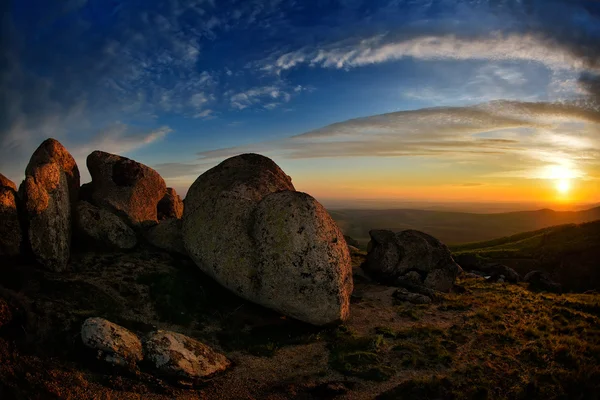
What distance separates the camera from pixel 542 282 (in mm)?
45375

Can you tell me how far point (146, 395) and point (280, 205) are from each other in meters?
13.7

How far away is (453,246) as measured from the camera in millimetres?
107000

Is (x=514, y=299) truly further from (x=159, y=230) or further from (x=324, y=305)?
(x=159, y=230)

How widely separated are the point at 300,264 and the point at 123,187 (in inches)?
876

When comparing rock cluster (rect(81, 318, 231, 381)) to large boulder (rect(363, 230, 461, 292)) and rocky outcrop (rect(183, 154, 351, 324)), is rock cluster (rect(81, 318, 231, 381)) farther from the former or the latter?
large boulder (rect(363, 230, 461, 292))

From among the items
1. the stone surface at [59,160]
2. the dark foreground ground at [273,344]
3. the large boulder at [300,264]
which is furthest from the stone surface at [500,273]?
the stone surface at [59,160]

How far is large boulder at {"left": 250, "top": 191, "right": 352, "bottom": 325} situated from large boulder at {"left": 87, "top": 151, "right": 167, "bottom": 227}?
15.9 metres

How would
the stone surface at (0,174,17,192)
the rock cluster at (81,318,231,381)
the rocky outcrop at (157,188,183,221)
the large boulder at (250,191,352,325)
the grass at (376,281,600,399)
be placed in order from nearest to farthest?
the rock cluster at (81,318,231,381), the grass at (376,281,600,399), the large boulder at (250,191,352,325), the stone surface at (0,174,17,192), the rocky outcrop at (157,188,183,221)

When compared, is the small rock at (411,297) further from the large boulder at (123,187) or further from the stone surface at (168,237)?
the large boulder at (123,187)

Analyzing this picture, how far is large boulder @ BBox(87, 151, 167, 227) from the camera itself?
3391cm

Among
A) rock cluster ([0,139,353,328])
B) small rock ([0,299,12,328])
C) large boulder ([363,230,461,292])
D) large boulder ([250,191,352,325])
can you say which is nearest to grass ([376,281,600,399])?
large boulder ([250,191,352,325])

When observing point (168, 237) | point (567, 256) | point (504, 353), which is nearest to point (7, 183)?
point (168, 237)

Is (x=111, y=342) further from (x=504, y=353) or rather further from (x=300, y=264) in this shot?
(x=504, y=353)

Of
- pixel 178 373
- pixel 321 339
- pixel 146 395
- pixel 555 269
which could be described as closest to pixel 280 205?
pixel 321 339
